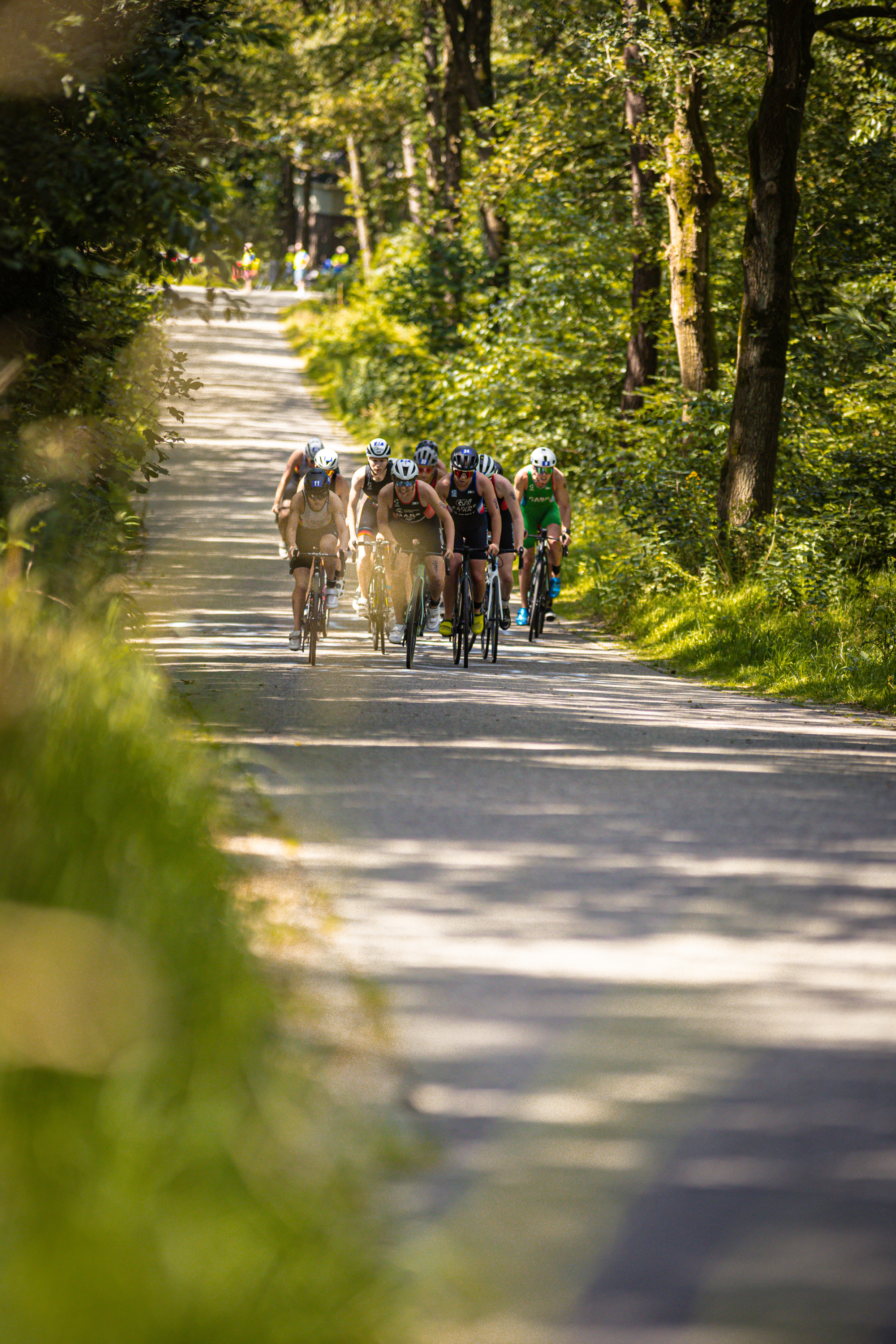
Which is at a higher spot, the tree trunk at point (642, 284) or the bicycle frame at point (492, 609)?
the tree trunk at point (642, 284)

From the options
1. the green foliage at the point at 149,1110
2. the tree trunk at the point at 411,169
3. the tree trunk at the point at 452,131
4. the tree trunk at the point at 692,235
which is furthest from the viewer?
the tree trunk at the point at 411,169

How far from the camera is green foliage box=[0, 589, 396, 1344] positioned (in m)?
3.13

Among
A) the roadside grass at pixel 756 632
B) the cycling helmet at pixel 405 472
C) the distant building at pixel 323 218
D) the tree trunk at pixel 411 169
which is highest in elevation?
the distant building at pixel 323 218

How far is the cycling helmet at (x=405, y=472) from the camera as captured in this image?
48.6ft

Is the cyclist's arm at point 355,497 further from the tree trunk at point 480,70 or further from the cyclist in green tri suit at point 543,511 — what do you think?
the tree trunk at point 480,70

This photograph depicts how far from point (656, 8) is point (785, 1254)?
63.4ft

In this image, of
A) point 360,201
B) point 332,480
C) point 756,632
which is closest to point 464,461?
point 332,480

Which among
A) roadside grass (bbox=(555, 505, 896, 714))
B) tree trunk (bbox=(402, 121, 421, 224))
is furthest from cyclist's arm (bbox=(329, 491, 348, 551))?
tree trunk (bbox=(402, 121, 421, 224))

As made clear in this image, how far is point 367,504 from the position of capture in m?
15.8

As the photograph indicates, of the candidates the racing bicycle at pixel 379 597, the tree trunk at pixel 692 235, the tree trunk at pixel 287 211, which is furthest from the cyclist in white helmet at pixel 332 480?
the tree trunk at pixel 287 211

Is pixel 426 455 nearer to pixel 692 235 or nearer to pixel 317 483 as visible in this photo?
pixel 317 483

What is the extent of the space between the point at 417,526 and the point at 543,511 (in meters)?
3.26

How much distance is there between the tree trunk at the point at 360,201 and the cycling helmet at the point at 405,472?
107ft

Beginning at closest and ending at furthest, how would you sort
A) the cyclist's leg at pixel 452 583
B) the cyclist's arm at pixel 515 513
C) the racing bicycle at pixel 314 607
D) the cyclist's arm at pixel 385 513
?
the racing bicycle at pixel 314 607
the cyclist's arm at pixel 385 513
the cyclist's leg at pixel 452 583
the cyclist's arm at pixel 515 513
